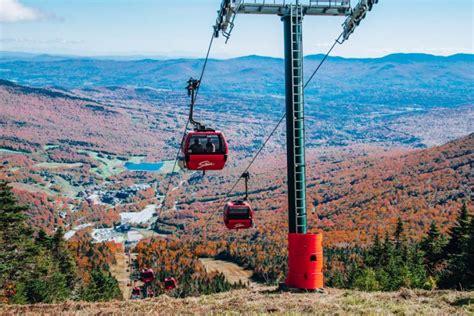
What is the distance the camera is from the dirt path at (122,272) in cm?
11144

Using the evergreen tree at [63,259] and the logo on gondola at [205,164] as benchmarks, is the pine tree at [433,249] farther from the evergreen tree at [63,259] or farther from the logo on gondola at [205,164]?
the logo on gondola at [205,164]

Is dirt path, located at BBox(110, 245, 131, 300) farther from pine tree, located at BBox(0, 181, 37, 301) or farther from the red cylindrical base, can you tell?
the red cylindrical base

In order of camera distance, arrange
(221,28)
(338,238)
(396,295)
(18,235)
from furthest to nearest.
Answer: (338,238) → (18,235) → (221,28) → (396,295)

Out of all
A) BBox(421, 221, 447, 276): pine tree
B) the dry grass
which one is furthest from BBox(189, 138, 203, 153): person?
BBox(421, 221, 447, 276): pine tree

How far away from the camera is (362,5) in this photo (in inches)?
859

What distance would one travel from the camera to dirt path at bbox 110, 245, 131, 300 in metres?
111

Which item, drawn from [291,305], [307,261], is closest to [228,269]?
[307,261]

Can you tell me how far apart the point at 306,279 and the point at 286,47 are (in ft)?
29.6

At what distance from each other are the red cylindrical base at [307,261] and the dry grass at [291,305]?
0.79m

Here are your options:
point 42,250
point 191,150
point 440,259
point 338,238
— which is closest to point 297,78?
point 191,150

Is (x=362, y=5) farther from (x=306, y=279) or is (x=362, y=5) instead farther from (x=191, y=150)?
(x=306, y=279)

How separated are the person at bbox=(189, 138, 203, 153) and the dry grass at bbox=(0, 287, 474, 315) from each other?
240 inches

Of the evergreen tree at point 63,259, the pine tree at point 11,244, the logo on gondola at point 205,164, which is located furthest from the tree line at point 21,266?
the logo on gondola at point 205,164

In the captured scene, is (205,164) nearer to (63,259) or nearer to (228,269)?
(63,259)
